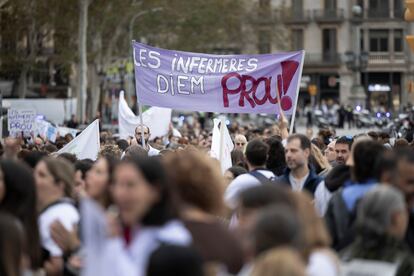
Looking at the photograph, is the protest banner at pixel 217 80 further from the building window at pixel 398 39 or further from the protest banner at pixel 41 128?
the building window at pixel 398 39

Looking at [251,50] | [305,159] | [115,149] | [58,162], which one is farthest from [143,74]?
[251,50]

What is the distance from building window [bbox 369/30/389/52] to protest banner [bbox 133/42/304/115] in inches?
3005

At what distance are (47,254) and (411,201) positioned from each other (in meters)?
2.09

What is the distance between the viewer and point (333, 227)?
810 centimetres

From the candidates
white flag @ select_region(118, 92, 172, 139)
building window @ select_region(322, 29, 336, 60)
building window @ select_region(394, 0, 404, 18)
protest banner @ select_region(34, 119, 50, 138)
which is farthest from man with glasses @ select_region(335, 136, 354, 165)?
building window @ select_region(322, 29, 336, 60)

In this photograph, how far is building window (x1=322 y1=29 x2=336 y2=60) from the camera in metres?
91.8

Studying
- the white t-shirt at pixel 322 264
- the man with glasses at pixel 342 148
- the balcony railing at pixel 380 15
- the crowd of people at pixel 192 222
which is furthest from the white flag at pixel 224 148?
the balcony railing at pixel 380 15

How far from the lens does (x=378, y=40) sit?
91750 mm

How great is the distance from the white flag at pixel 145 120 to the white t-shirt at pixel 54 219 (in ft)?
56.6

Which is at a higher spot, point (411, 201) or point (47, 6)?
point (47, 6)

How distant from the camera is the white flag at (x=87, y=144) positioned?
16.8 meters

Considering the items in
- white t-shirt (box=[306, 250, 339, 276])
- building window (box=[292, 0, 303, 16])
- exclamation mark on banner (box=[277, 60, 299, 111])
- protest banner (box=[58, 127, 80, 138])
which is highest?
building window (box=[292, 0, 303, 16])

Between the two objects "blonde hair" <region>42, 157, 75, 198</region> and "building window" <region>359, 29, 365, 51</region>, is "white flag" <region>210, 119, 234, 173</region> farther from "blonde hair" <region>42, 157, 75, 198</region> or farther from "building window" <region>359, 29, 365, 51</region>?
"building window" <region>359, 29, 365, 51</region>

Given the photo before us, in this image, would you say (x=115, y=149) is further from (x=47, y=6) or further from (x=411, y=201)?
(x=47, y=6)
